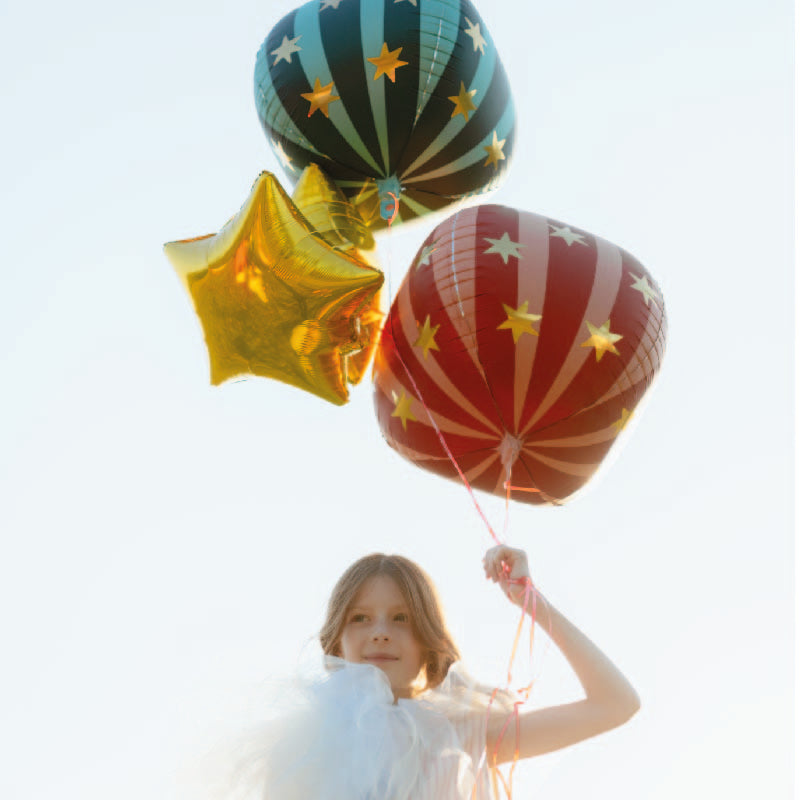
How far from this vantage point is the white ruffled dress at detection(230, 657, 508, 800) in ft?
9.66

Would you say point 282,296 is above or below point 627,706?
above

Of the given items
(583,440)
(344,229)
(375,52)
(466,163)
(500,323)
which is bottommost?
(583,440)

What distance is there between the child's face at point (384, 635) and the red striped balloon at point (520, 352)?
100 cm

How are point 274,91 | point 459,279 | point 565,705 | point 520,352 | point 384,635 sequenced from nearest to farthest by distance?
point 565,705, point 384,635, point 520,352, point 459,279, point 274,91

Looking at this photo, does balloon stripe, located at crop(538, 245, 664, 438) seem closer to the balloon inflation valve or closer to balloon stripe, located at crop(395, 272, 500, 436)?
the balloon inflation valve

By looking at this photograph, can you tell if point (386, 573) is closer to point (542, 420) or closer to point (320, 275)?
point (542, 420)

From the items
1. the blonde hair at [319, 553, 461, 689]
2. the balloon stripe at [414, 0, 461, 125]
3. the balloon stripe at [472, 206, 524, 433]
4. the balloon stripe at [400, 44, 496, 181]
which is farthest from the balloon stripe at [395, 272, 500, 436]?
the balloon stripe at [414, 0, 461, 125]

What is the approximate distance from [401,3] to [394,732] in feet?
12.5

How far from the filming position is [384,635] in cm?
348

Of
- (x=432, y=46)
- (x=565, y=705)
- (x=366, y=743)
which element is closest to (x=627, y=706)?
(x=565, y=705)

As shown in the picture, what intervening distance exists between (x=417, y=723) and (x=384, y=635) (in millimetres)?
422

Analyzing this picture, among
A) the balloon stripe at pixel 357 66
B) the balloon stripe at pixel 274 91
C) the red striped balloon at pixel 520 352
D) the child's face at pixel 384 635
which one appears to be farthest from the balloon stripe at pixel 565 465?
the balloon stripe at pixel 274 91

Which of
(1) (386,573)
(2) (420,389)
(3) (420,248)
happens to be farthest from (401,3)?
(1) (386,573)

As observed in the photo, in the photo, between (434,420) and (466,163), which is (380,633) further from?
(466,163)
